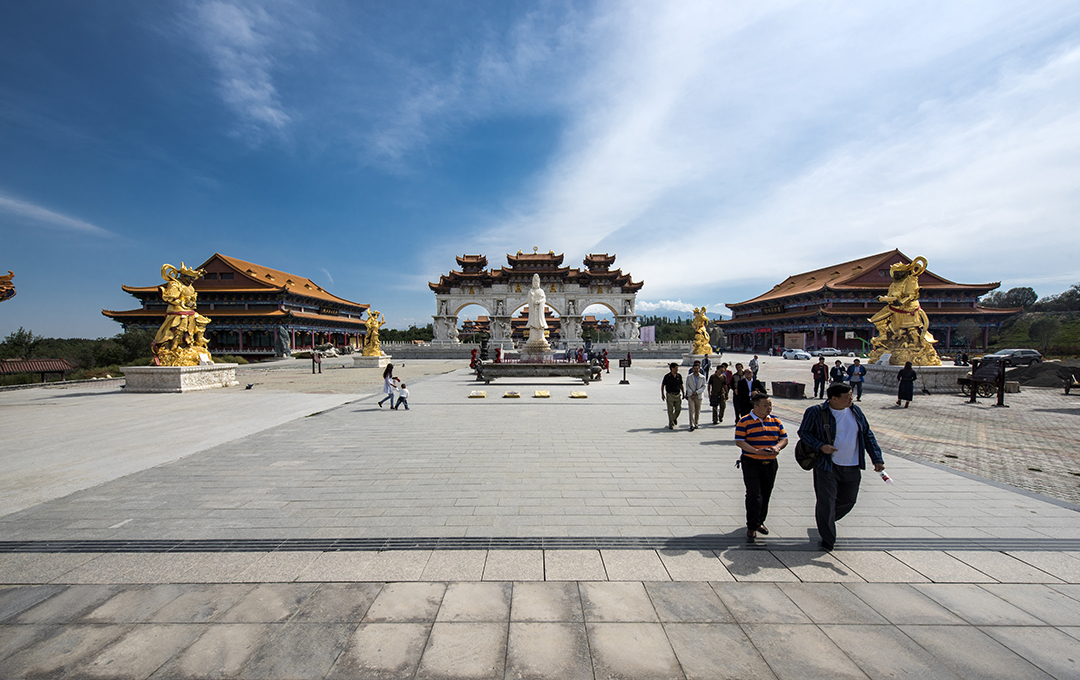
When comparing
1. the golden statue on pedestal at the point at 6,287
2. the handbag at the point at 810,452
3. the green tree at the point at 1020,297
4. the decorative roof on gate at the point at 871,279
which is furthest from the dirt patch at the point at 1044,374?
the green tree at the point at 1020,297

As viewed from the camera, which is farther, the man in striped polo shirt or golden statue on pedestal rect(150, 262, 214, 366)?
golden statue on pedestal rect(150, 262, 214, 366)

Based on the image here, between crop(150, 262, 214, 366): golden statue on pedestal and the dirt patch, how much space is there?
109ft

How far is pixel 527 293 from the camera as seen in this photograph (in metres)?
60.9

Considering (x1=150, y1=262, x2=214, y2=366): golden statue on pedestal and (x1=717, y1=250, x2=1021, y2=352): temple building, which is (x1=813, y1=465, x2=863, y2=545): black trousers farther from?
(x1=717, y1=250, x2=1021, y2=352): temple building

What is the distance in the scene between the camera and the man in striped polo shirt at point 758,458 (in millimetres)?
3916

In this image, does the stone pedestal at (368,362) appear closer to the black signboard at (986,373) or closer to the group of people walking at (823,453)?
the group of people walking at (823,453)

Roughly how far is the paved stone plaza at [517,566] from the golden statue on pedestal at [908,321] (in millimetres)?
9727

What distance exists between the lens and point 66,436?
8.26 m

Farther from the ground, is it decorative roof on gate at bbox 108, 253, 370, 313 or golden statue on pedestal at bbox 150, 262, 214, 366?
decorative roof on gate at bbox 108, 253, 370, 313

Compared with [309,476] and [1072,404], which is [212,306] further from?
[1072,404]

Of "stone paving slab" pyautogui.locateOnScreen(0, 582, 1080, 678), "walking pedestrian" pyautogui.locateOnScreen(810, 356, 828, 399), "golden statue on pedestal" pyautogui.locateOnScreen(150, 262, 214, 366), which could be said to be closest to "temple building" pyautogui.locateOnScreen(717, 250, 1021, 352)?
"walking pedestrian" pyautogui.locateOnScreen(810, 356, 828, 399)

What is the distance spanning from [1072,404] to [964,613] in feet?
52.6

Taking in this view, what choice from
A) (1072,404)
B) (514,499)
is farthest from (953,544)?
(1072,404)

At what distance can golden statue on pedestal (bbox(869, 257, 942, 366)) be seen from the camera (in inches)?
614
